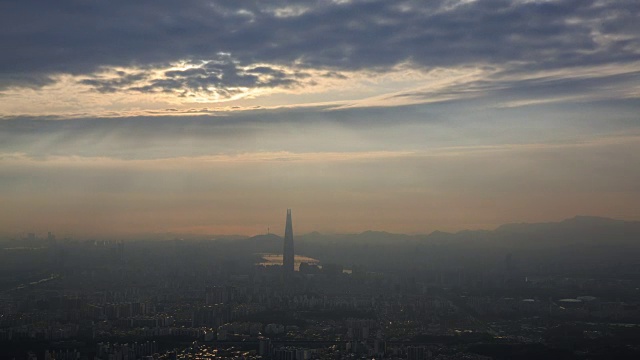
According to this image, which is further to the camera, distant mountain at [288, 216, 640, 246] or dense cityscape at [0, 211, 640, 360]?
distant mountain at [288, 216, 640, 246]

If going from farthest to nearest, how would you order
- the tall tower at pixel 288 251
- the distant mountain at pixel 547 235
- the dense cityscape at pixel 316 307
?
the distant mountain at pixel 547 235
the tall tower at pixel 288 251
the dense cityscape at pixel 316 307

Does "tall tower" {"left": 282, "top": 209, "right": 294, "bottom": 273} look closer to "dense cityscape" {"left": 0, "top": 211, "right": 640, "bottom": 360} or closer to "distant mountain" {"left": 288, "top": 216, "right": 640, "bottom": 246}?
"dense cityscape" {"left": 0, "top": 211, "right": 640, "bottom": 360}

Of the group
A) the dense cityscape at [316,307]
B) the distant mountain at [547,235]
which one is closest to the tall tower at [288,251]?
the dense cityscape at [316,307]

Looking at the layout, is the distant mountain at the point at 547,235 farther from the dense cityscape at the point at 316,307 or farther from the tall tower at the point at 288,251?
the tall tower at the point at 288,251

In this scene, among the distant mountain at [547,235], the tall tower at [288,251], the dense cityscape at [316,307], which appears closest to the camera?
the dense cityscape at [316,307]

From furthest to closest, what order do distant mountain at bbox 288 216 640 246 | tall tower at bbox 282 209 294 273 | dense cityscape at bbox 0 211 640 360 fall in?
distant mountain at bbox 288 216 640 246
tall tower at bbox 282 209 294 273
dense cityscape at bbox 0 211 640 360

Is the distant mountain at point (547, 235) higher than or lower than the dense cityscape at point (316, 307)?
higher

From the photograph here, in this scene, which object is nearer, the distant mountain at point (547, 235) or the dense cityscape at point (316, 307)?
the dense cityscape at point (316, 307)

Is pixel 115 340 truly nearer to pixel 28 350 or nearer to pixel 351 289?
pixel 28 350

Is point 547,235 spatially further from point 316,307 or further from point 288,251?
point 316,307

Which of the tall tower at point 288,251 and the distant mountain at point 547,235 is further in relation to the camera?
the distant mountain at point 547,235

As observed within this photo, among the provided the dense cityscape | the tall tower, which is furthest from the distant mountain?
the tall tower
